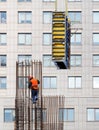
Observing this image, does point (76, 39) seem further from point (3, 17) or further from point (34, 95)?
point (34, 95)

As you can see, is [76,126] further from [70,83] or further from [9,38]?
[9,38]

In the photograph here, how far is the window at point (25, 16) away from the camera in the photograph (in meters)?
87.6

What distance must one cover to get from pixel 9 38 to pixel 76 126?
9.64 metres

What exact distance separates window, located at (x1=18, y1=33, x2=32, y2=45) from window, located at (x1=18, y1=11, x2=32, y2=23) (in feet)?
3.87

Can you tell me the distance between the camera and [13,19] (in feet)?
287

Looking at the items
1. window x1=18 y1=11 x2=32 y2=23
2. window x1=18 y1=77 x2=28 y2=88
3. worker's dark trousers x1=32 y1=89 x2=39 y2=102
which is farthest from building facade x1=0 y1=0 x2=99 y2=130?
worker's dark trousers x1=32 y1=89 x2=39 y2=102

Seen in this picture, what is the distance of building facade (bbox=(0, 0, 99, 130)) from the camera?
8675 centimetres

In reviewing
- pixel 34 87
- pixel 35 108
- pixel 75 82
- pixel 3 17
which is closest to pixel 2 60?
pixel 3 17

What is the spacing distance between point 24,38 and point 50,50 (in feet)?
8.53

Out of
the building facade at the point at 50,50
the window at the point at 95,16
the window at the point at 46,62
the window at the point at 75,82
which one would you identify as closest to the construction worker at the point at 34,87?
the building facade at the point at 50,50

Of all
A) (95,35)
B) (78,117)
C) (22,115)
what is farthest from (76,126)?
(22,115)

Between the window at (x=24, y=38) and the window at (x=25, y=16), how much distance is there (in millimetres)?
1181

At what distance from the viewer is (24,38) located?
8744 cm

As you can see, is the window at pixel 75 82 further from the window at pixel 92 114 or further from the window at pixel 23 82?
the window at pixel 23 82
